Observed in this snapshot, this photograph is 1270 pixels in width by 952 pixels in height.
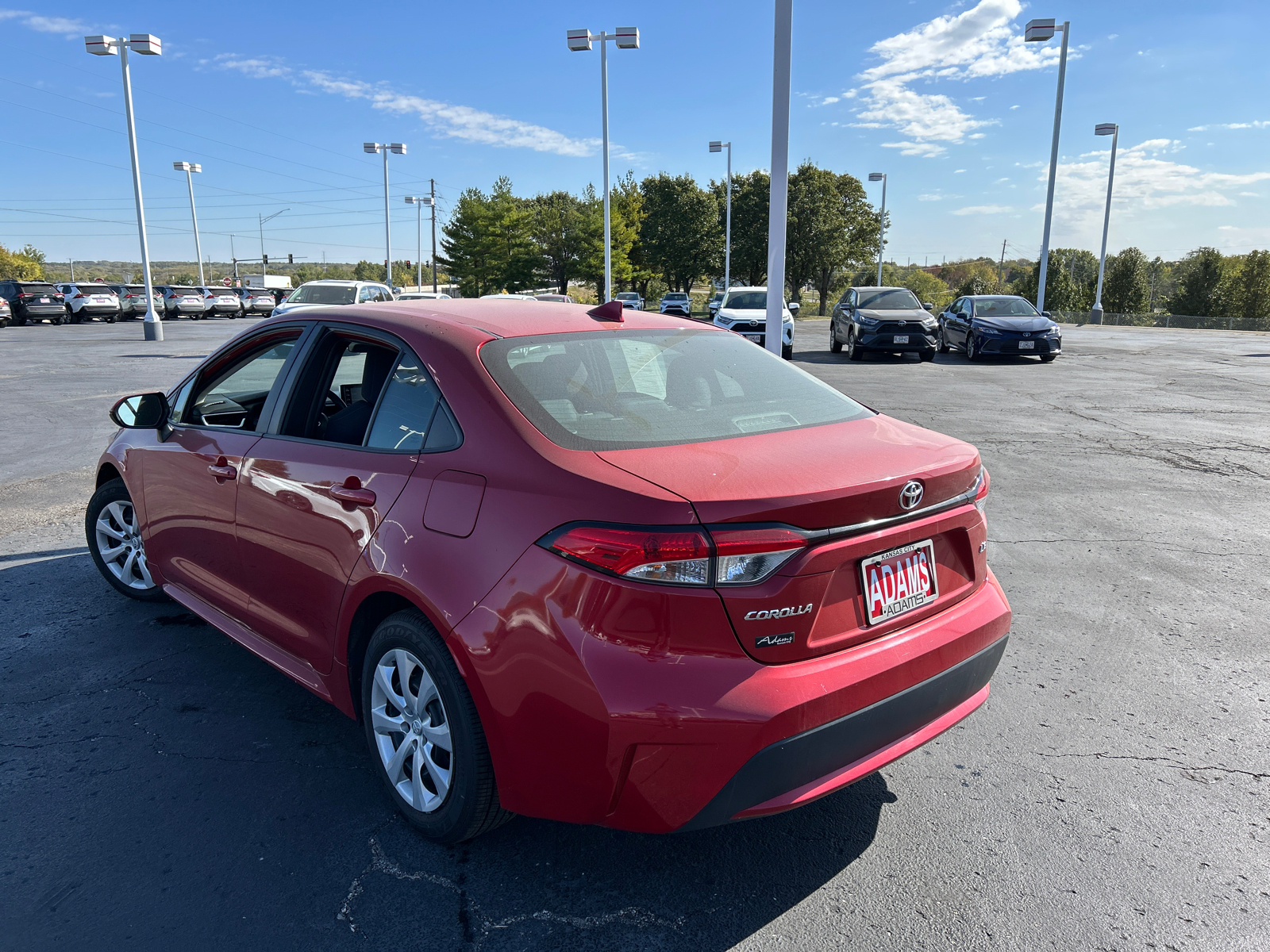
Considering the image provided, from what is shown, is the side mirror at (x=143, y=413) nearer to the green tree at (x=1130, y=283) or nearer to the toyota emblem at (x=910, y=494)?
the toyota emblem at (x=910, y=494)

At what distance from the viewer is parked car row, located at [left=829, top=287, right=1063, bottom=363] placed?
20.0 meters

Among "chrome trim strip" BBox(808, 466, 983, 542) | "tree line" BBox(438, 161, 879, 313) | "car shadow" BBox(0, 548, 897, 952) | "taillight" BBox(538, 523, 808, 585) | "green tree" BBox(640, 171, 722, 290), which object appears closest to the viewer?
"taillight" BBox(538, 523, 808, 585)

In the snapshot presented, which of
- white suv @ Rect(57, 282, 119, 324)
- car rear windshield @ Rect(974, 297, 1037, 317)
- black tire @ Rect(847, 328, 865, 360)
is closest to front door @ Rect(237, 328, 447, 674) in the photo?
black tire @ Rect(847, 328, 865, 360)

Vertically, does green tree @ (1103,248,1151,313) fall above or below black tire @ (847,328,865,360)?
above

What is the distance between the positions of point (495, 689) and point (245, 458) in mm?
1699

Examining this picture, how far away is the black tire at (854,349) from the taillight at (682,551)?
19306 mm

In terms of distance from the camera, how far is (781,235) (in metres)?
9.26

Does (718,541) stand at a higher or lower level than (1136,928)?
→ higher

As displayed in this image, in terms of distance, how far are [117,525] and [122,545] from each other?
0.12 metres

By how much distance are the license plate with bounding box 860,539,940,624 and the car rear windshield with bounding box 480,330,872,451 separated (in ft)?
1.89

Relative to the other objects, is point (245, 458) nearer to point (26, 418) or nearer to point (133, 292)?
point (26, 418)

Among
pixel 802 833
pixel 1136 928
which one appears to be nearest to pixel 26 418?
pixel 802 833

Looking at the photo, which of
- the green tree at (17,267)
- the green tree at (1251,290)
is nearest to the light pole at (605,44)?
the green tree at (1251,290)

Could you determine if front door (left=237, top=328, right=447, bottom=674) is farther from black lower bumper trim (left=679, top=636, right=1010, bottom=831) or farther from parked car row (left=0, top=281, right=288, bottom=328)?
parked car row (left=0, top=281, right=288, bottom=328)
